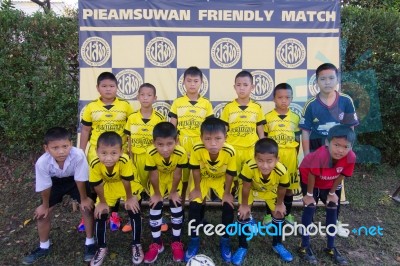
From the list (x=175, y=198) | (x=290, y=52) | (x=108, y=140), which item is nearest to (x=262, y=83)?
(x=290, y=52)

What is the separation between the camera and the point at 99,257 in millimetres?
2879

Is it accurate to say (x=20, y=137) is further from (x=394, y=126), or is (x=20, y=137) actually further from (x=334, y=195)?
(x=394, y=126)

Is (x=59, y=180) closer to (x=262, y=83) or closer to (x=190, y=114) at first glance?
(x=190, y=114)

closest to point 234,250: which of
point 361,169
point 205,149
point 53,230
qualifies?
point 205,149

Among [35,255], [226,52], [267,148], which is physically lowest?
[35,255]

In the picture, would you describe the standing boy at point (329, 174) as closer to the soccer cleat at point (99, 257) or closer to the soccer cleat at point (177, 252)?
the soccer cleat at point (177, 252)

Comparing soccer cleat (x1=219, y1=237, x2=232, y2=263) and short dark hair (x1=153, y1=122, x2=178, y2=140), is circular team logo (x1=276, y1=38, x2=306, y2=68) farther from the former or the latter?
soccer cleat (x1=219, y1=237, x2=232, y2=263)

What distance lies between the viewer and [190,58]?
13.0 ft

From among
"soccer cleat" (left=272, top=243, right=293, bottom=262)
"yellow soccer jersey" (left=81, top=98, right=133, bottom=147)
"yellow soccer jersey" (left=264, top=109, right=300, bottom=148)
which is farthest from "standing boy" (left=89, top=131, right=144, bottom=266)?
"yellow soccer jersey" (left=264, top=109, right=300, bottom=148)

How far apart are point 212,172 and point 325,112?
1.18m

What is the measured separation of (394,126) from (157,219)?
3.42 metres

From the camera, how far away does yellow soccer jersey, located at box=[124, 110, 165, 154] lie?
10.9 ft

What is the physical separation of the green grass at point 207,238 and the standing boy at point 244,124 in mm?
715

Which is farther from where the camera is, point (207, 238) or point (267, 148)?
point (207, 238)
